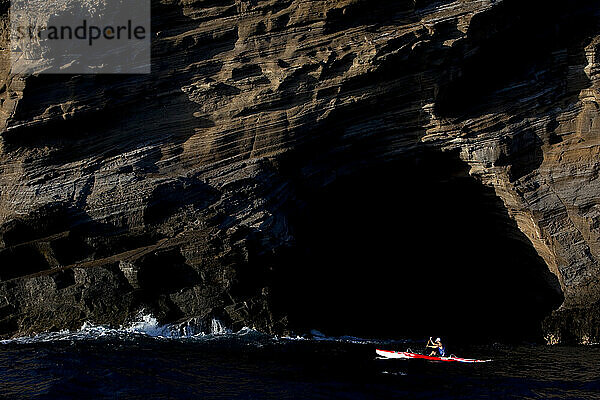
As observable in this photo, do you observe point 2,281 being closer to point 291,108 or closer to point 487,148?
point 291,108

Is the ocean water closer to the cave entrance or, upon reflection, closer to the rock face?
the rock face

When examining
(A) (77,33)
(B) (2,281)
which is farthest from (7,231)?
(A) (77,33)

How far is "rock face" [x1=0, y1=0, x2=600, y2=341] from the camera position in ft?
90.1

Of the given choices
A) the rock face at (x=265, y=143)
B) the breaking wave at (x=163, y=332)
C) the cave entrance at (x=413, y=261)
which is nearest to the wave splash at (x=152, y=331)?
the breaking wave at (x=163, y=332)

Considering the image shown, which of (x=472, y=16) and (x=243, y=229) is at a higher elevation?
(x=472, y=16)

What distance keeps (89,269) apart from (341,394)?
39.0 ft

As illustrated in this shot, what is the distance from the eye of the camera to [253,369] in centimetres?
2184

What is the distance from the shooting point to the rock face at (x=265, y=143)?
2747 cm

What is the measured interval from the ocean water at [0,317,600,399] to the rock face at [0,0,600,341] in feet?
5.56

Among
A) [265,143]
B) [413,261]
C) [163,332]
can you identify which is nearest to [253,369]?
[163,332]

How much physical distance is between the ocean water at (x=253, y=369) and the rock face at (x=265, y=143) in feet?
5.56

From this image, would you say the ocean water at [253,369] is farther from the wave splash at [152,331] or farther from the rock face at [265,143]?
the rock face at [265,143]

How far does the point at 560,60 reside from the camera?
2977 cm

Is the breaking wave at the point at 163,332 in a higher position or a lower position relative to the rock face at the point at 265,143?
lower
